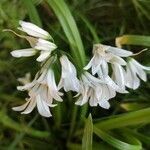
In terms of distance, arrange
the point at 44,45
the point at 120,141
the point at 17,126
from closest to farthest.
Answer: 1. the point at 44,45
2. the point at 120,141
3. the point at 17,126

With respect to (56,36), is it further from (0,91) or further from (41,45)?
(41,45)

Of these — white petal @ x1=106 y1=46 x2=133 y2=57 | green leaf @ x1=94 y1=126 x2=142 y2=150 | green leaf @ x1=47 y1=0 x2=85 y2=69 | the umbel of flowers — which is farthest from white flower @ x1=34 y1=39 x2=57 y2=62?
green leaf @ x1=94 y1=126 x2=142 y2=150

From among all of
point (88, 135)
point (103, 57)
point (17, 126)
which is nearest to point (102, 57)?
point (103, 57)

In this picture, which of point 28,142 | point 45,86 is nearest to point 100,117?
point 28,142

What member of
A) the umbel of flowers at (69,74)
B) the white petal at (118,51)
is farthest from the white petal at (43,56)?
the white petal at (118,51)

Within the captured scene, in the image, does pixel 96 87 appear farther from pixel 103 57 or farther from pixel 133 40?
pixel 133 40
